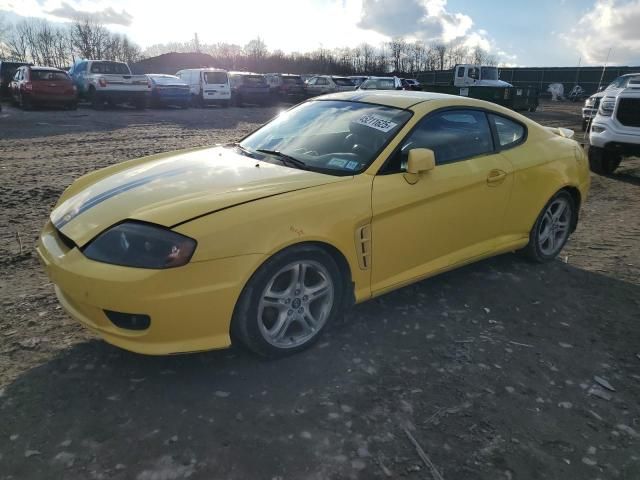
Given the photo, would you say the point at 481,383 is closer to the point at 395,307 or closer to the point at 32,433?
the point at 395,307

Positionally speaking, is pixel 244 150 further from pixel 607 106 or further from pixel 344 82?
pixel 344 82

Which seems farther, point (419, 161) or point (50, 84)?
point (50, 84)

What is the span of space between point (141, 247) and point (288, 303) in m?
0.87

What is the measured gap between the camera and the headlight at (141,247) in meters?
2.39

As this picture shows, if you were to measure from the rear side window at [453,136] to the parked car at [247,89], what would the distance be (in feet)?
68.7

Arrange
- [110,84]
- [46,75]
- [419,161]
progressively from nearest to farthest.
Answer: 1. [419,161]
2. [46,75]
3. [110,84]

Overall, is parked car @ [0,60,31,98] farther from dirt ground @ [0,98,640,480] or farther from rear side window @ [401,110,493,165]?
rear side window @ [401,110,493,165]

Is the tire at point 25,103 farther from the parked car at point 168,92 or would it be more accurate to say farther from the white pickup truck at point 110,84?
the parked car at point 168,92

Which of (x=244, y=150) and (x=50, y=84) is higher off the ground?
(x=50, y=84)

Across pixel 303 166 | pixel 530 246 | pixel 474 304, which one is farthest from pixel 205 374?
pixel 530 246

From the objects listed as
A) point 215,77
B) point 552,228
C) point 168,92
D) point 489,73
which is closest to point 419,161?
point 552,228

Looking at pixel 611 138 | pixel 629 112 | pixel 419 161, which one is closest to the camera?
pixel 419 161

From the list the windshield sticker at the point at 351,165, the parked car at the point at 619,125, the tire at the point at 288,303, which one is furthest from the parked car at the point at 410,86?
the tire at the point at 288,303

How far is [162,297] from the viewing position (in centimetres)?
237
